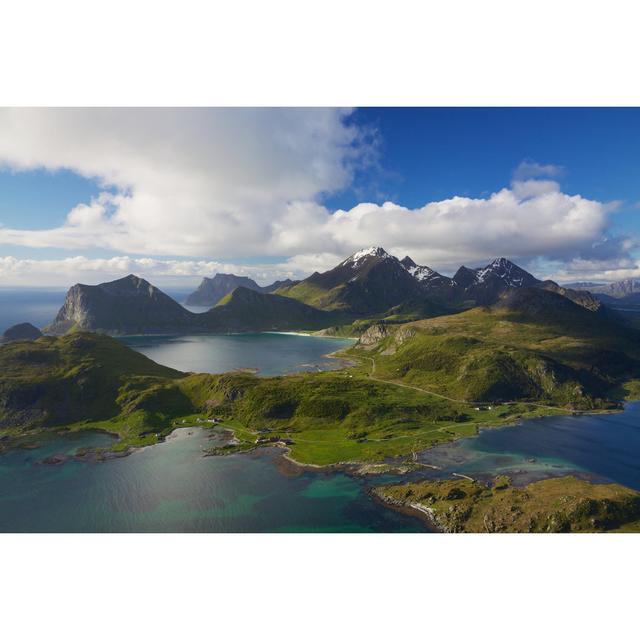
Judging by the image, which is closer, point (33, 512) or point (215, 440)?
point (33, 512)

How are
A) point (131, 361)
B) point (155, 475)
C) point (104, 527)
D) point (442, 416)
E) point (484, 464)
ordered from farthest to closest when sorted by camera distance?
point (131, 361) → point (442, 416) → point (484, 464) → point (155, 475) → point (104, 527)

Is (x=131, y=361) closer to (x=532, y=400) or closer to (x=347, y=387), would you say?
(x=347, y=387)

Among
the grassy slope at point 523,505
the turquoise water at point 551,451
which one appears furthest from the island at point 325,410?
the turquoise water at point 551,451

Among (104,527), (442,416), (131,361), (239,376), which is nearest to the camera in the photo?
(104,527)

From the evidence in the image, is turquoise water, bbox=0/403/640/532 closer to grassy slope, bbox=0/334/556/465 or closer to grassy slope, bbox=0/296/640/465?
grassy slope, bbox=0/334/556/465

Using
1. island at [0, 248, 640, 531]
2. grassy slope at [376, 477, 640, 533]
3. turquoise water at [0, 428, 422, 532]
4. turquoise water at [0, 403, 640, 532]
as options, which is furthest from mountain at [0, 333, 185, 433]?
grassy slope at [376, 477, 640, 533]

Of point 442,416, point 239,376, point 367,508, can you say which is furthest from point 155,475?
point 442,416

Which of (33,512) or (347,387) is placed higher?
(347,387)

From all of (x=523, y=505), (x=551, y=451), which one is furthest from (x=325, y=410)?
(x=523, y=505)

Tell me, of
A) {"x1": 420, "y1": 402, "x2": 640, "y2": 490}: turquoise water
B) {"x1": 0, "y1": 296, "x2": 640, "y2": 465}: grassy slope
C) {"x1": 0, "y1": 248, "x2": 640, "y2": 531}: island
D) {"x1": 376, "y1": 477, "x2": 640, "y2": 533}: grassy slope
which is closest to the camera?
{"x1": 376, "y1": 477, "x2": 640, "y2": 533}: grassy slope

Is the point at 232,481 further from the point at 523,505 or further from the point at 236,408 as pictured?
the point at 523,505
